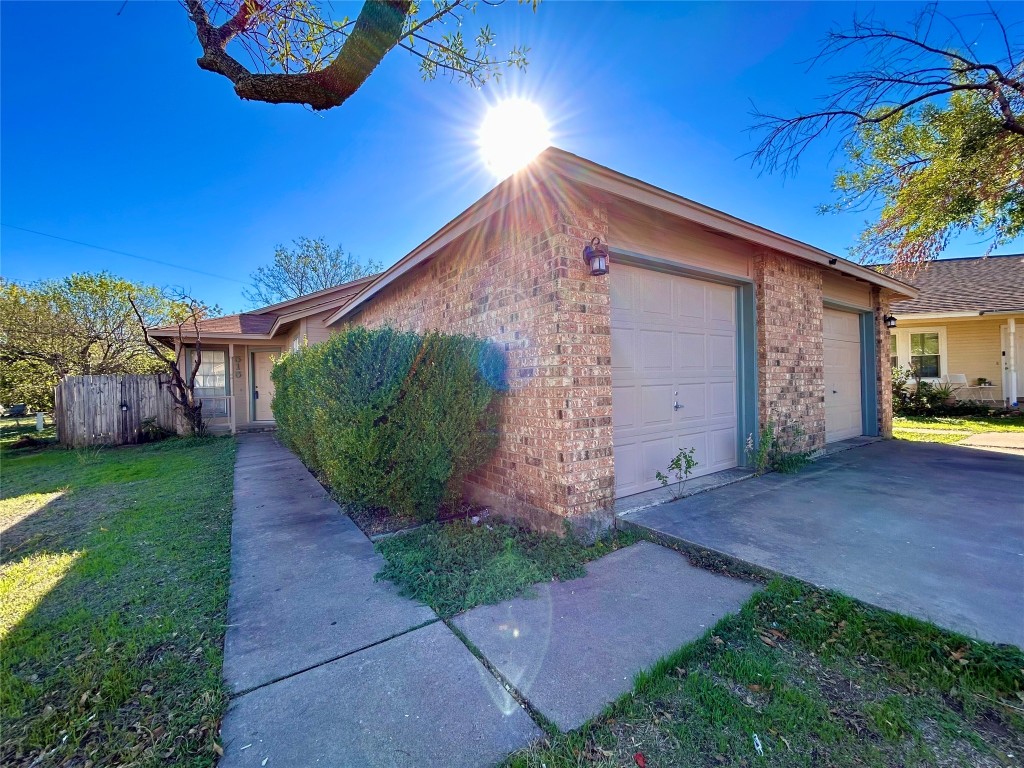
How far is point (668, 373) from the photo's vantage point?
15.1 ft

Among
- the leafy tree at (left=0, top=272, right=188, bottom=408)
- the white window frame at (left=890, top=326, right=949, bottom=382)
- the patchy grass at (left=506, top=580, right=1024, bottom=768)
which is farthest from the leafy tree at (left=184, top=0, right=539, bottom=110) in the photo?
the white window frame at (left=890, top=326, right=949, bottom=382)

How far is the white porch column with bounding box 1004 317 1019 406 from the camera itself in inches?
462

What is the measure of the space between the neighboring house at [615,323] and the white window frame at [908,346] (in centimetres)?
952

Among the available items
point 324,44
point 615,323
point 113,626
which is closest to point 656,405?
point 615,323

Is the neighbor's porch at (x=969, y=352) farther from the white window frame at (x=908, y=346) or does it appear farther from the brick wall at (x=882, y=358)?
the brick wall at (x=882, y=358)

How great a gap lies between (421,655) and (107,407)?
12074 millimetres

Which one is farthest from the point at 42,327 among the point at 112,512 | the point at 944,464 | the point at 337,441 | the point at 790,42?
the point at 944,464

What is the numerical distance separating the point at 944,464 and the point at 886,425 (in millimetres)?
2870

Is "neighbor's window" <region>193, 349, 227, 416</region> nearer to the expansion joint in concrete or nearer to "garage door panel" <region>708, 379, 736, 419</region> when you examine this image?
the expansion joint in concrete

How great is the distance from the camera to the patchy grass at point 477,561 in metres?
2.82

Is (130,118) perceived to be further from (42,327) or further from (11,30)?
(42,327)

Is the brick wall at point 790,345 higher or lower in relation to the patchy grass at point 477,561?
higher

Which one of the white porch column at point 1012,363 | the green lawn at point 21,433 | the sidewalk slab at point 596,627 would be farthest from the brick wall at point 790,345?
the green lawn at point 21,433

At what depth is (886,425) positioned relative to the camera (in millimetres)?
8141
